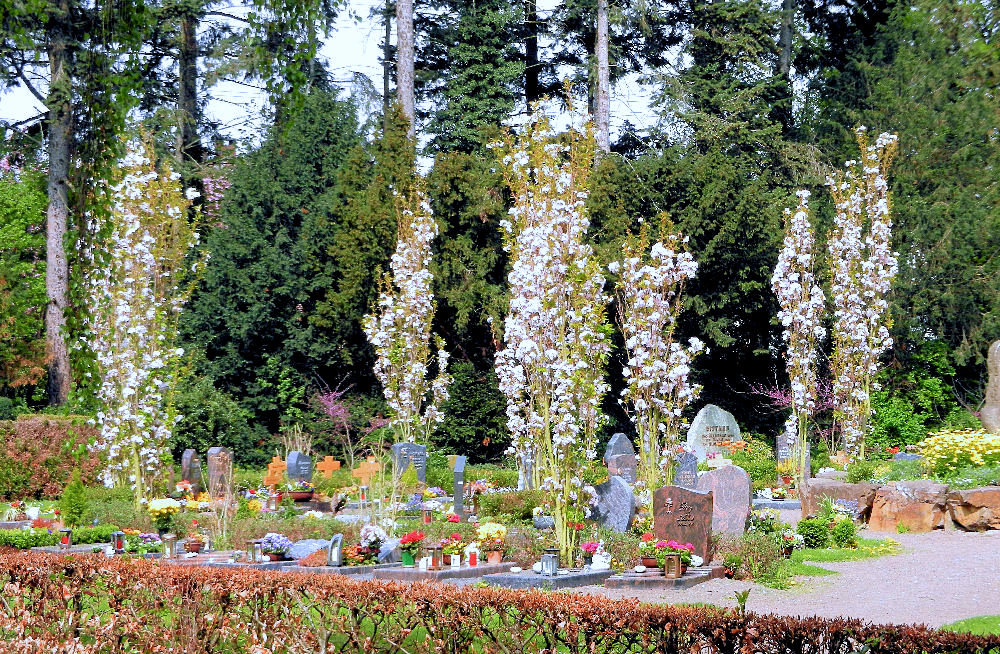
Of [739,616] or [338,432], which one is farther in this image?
[338,432]

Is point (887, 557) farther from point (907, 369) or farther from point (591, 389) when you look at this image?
point (907, 369)

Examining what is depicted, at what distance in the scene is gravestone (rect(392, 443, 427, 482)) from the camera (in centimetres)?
1914

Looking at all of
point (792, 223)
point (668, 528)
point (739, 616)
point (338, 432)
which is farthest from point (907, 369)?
point (739, 616)

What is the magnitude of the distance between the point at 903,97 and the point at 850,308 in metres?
9.66

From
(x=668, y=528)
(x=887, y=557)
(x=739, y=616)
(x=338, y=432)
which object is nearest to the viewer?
(x=739, y=616)

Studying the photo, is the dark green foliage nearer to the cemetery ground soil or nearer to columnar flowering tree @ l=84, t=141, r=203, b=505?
columnar flowering tree @ l=84, t=141, r=203, b=505

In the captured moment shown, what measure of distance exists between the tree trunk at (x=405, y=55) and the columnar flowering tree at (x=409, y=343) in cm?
673

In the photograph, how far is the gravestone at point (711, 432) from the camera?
2131cm

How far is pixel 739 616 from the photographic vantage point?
587 centimetres

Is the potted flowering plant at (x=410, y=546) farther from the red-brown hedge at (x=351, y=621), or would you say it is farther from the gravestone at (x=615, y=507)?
the red-brown hedge at (x=351, y=621)

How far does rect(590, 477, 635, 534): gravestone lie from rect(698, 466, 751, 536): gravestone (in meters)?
1.17

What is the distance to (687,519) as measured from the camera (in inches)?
481

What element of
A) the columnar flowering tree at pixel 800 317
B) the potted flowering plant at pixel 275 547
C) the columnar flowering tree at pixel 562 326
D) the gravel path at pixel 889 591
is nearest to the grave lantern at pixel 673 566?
the gravel path at pixel 889 591

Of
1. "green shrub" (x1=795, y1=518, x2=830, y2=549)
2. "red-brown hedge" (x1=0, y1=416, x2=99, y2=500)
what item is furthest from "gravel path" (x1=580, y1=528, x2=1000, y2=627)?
"red-brown hedge" (x1=0, y1=416, x2=99, y2=500)
